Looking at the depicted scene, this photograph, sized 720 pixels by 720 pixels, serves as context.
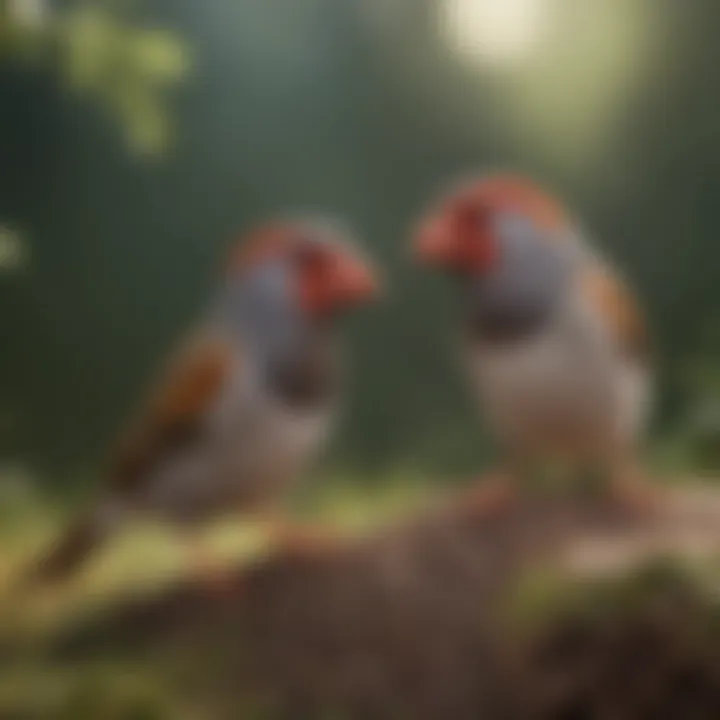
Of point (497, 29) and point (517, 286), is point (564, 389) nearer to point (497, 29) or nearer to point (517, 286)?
point (517, 286)

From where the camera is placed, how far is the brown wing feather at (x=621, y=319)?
44.2 inches

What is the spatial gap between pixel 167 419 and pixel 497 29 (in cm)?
43

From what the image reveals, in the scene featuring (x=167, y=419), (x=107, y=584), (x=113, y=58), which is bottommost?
(x=107, y=584)

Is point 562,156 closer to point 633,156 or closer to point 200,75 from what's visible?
point 633,156

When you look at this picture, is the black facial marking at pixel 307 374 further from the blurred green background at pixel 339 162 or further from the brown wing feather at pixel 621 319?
the brown wing feather at pixel 621 319

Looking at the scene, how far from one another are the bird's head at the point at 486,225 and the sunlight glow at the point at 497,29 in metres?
0.11

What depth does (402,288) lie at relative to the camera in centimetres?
112

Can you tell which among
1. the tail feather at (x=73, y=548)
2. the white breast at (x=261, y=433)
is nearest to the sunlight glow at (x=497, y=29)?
the white breast at (x=261, y=433)

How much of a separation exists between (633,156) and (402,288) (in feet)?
0.75

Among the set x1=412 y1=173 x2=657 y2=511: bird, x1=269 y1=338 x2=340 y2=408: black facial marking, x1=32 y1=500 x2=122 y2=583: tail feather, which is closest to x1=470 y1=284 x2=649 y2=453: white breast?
x1=412 y1=173 x2=657 y2=511: bird

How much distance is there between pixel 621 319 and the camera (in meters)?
1.12

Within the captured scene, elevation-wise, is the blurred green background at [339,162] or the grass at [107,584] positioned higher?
the blurred green background at [339,162]

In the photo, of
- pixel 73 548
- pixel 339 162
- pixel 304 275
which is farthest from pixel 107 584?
pixel 339 162

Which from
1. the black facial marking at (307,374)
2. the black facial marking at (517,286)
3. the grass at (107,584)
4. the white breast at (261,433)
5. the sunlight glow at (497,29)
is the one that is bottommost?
the grass at (107,584)
